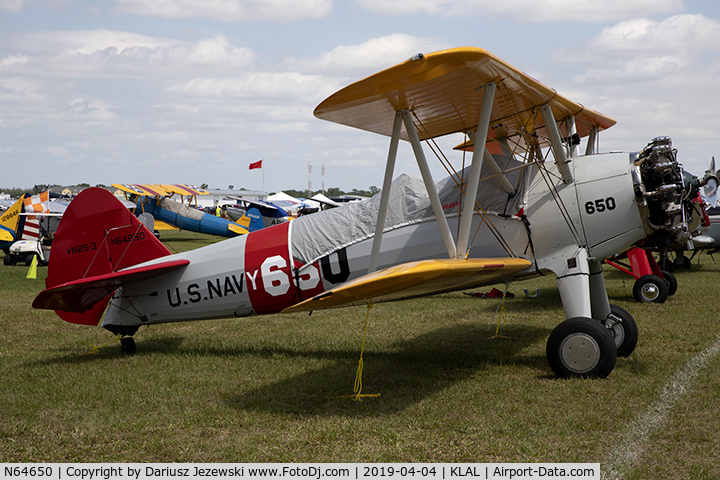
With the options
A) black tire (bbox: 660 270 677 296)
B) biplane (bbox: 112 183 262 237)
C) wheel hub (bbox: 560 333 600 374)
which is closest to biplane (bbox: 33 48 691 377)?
wheel hub (bbox: 560 333 600 374)

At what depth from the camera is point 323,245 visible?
5973 mm

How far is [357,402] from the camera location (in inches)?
185

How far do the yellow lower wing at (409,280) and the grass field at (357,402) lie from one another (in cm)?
95

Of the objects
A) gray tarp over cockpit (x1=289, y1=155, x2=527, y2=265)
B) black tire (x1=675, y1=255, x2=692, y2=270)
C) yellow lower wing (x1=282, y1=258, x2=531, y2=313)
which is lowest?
black tire (x1=675, y1=255, x2=692, y2=270)

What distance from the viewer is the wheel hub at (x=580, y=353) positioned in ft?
16.0

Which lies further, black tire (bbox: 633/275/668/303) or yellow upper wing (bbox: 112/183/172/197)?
yellow upper wing (bbox: 112/183/172/197)

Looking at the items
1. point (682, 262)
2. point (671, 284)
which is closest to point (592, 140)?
point (671, 284)

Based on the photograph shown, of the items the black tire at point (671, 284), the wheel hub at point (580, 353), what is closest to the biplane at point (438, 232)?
the wheel hub at point (580, 353)

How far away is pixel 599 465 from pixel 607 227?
264cm

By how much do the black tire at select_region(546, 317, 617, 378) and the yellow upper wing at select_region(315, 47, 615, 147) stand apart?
2198 millimetres

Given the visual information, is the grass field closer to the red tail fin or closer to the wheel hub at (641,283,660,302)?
the red tail fin

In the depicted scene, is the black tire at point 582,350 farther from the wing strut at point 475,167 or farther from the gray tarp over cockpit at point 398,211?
the gray tarp over cockpit at point 398,211

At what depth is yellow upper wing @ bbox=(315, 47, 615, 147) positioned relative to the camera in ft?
14.1
